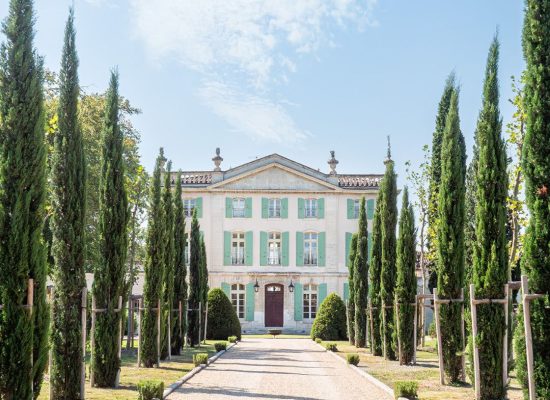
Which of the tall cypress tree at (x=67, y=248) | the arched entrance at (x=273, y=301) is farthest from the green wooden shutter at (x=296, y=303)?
the tall cypress tree at (x=67, y=248)

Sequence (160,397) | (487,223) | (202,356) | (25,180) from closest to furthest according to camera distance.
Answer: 1. (25,180)
2. (160,397)
3. (487,223)
4. (202,356)

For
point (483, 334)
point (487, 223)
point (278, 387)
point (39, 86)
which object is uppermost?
point (39, 86)

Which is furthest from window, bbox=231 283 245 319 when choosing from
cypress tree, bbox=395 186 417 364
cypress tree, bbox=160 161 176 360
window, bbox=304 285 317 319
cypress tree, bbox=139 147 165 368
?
cypress tree, bbox=395 186 417 364

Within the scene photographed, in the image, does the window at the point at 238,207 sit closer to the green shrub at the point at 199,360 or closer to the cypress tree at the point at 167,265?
the cypress tree at the point at 167,265

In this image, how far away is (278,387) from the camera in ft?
47.9

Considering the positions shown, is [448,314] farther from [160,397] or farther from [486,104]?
[160,397]

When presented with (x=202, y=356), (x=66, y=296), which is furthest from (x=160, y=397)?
(x=202, y=356)

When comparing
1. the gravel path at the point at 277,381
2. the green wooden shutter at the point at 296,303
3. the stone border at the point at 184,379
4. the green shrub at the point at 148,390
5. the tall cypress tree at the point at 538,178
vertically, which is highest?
the tall cypress tree at the point at 538,178

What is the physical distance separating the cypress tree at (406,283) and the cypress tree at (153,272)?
6813mm

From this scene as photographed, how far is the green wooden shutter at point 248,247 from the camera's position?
147 feet

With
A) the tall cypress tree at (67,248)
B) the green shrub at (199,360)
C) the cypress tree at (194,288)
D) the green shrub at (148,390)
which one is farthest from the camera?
Answer: the cypress tree at (194,288)

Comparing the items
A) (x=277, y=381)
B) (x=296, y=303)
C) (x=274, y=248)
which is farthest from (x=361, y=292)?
(x=274, y=248)

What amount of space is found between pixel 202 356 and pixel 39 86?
10.3 m

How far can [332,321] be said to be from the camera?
35.2 metres
